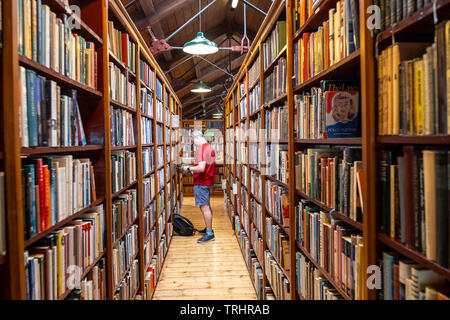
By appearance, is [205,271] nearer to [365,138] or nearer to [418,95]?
[365,138]

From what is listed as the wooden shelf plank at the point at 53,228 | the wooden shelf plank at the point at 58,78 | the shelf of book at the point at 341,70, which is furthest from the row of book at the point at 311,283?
the wooden shelf plank at the point at 58,78

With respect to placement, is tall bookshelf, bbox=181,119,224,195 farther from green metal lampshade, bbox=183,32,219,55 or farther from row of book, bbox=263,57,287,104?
row of book, bbox=263,57,287,104

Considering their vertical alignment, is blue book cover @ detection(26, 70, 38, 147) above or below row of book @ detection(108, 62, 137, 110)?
below

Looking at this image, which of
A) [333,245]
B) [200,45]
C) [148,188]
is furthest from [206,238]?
[333,245]

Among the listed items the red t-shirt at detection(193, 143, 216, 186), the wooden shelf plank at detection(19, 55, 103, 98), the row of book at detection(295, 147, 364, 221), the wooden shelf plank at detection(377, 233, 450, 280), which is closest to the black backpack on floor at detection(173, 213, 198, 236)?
the red t-shirt at detection(193, 143, 216, 186)

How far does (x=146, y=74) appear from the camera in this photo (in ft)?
10.2

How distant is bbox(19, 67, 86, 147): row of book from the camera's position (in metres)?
1.00

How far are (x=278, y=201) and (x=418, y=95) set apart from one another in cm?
157

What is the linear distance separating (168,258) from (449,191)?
3.72 m

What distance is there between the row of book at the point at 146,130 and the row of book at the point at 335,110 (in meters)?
1.78

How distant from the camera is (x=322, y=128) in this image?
148cm

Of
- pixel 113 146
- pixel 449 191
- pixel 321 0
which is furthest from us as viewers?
pixel 113 146

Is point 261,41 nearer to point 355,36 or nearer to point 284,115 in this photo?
point 284,115
